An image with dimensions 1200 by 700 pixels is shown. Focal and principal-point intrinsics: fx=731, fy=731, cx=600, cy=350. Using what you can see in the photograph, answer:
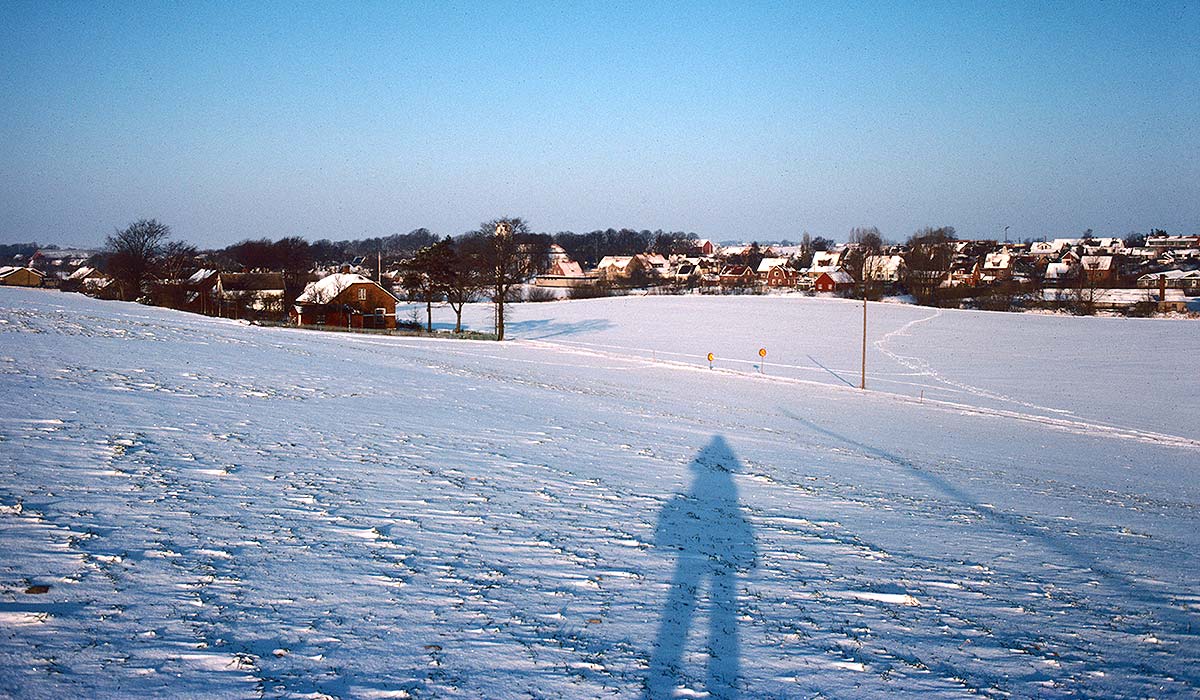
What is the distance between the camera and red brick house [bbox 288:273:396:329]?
66.8m

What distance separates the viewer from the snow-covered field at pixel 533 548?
5.98 metres

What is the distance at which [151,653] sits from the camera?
218 inches

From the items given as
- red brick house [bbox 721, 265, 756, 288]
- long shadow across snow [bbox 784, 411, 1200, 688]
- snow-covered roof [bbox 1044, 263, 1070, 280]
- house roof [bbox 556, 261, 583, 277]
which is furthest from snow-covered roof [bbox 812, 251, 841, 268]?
long shadow across snow [bbox 784, 411, 1200, 688]

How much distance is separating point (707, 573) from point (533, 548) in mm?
2094

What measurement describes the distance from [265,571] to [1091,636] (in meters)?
8.64

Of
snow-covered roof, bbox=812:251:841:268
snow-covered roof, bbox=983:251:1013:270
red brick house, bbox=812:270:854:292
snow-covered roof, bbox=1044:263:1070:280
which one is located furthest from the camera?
snow-covered roof, bbox=812:251:841:268

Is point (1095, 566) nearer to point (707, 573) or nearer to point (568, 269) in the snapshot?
point (707, 573)

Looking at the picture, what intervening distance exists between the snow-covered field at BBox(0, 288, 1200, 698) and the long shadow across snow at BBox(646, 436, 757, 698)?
55mm

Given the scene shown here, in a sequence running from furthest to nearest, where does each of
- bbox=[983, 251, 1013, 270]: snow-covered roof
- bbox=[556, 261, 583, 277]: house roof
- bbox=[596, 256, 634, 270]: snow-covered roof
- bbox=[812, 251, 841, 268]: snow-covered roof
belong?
1. bbox=[812, 251, 841, 268]: snow-covered roof
2. bbox=[596, 256, 634, 270]: snow-covered roof
3. bbox=[556, 261, 583, 277]: house roof
4. bbox=[983, 251, 1013, 270]: snow-covered roof

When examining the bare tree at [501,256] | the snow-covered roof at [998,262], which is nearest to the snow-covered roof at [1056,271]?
the snow-covered roof at [998,262]

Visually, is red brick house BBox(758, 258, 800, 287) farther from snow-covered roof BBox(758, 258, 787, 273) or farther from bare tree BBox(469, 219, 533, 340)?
bare tree BBox(469, 219, 533, 340)

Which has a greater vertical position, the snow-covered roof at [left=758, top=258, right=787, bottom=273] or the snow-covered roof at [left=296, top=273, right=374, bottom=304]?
the snow-covered roof at [left=758, top=258, right=787, bottom=273]

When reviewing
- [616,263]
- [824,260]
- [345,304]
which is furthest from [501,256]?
[824,260]

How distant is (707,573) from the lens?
8.61 metres
